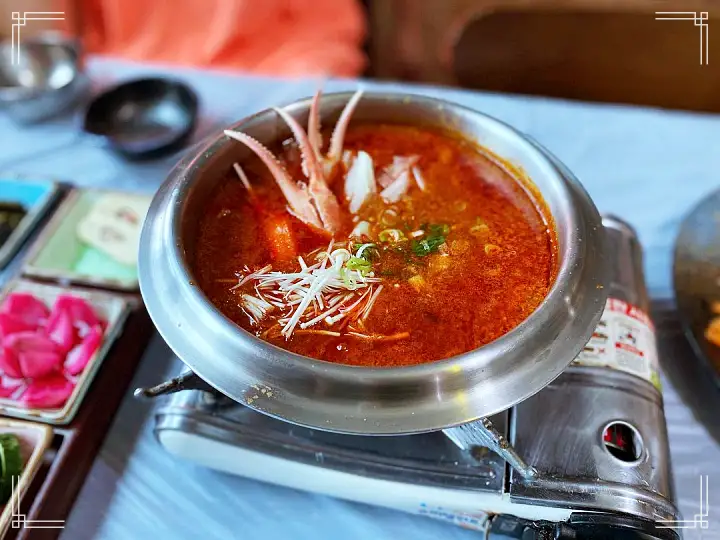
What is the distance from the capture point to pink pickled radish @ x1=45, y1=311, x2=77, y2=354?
1672 mm

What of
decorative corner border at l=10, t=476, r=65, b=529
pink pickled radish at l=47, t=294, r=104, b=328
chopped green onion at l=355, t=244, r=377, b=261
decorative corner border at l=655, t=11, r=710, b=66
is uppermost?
decorative corner border at l=655, t=11, r=710, b=66

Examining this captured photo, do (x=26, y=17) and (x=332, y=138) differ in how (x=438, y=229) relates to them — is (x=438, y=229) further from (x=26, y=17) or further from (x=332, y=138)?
(x=26, y=17)

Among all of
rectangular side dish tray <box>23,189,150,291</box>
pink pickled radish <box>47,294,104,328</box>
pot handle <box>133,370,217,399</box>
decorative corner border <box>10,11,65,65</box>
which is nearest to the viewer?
pot handle <box>133,370,217,399</box>

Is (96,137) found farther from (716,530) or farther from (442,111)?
(716,530)

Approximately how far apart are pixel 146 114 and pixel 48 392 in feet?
4.15

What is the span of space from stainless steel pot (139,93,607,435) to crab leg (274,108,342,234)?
0.26m

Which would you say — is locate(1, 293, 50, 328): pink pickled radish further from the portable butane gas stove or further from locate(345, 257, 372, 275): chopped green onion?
locate(345, 257, 372, 275): chopped green onion

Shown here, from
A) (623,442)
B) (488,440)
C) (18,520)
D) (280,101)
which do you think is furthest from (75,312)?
(623,442)

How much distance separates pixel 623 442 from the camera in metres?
1.33

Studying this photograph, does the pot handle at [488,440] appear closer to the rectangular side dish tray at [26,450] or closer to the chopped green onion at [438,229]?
the chopped green onion at [438,229]

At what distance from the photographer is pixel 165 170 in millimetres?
2332

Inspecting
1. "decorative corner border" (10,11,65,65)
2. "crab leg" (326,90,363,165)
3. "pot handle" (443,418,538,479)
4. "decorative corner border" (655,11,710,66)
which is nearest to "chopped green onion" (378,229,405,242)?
"crab leg" (326,90,363,165)

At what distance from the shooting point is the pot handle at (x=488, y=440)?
3.77 feet

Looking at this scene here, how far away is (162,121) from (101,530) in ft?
5.05
